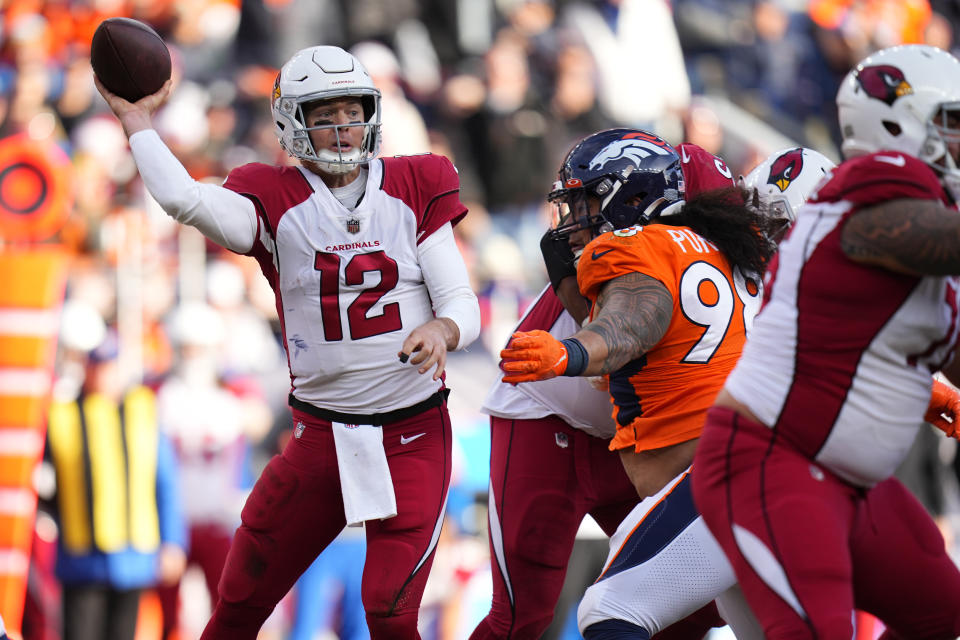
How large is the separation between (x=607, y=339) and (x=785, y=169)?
4.82 feet

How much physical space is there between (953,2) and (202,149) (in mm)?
5684

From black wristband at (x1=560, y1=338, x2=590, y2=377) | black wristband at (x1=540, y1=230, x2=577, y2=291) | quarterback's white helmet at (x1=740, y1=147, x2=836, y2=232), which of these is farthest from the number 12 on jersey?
quarterback's white helmet at (x1=740, y1=147, x2=836, y2=232)

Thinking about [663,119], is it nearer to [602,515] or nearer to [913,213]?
[602,515]

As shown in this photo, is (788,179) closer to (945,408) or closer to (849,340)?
(945,408)

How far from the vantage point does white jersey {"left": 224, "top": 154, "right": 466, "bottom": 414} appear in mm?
3406

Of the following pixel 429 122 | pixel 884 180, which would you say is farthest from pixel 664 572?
pixel 429 122

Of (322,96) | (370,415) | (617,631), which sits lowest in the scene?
(617,631)

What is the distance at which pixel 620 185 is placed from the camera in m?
3.40

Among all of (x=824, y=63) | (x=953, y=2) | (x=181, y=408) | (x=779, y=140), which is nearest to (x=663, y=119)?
(x=779, y=140)

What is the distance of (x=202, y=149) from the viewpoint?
22.5 ft

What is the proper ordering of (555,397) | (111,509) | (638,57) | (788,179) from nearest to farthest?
(555,397)
(788,179)
(111,509)
(638,57)

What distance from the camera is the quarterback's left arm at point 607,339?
2816 mm

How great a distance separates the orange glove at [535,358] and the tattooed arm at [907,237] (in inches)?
28.9

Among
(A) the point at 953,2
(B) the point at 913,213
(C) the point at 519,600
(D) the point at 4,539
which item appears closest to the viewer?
(B) the point at 913,213
